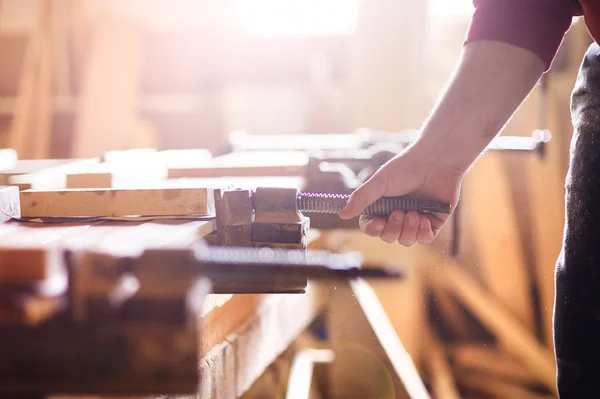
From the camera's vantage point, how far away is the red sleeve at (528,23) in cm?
86

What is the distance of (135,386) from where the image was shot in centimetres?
38

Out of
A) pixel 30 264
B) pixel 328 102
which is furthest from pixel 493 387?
pixel 30 264

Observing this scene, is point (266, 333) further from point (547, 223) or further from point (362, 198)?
point (547, 223)

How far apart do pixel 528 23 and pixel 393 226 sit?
0.40 meters

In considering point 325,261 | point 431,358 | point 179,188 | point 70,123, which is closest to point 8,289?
point 325,261

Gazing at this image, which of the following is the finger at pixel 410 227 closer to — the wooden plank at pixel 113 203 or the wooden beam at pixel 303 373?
the wooden plank at pixel 113 203

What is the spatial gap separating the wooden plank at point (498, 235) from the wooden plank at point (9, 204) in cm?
245

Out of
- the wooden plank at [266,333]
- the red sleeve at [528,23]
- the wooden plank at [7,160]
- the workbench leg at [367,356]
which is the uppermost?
the red sleeve at [528,23]

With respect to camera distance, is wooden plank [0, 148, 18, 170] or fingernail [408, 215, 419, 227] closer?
fingernail [408, 215, 419, 227]

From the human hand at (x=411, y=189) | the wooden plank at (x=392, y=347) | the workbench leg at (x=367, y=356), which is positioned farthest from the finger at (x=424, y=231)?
the wooden plank at (x=392, y=347)

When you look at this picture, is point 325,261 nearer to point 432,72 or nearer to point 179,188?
point 179,188

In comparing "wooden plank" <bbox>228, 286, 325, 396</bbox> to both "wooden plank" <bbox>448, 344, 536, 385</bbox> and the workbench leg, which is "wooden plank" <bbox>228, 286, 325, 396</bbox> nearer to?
the workbench leg

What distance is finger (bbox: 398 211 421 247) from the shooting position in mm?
871

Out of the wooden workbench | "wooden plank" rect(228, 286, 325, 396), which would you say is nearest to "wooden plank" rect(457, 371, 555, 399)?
"wooden plank" rect(228, 286, 325, 396)
